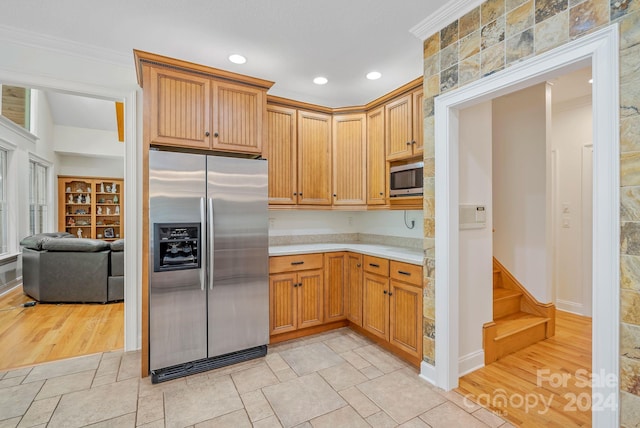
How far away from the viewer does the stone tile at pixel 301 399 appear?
1988 millimetres

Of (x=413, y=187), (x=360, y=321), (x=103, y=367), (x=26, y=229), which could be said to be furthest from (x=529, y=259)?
(x=26, y=229)

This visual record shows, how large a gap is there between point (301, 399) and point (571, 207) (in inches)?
155

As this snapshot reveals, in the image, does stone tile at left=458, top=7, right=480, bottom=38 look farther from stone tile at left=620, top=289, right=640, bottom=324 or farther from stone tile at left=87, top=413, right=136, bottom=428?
stone tile at left=87, top=413, right=136, bottom=428

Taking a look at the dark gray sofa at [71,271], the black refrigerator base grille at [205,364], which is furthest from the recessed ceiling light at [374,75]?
the dark gray sofa at [71,271]

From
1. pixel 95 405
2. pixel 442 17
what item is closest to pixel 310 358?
pixel 95 405

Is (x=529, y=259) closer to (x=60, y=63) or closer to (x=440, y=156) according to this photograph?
(x=440, y=156)

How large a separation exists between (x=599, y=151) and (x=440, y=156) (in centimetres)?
94

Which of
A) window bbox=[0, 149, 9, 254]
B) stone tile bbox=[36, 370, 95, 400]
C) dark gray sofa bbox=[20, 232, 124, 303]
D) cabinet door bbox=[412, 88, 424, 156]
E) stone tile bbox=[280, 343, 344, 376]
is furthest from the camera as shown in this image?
window bbox=[0, 149, 9, 254]

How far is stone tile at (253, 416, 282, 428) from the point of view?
1.88 metres

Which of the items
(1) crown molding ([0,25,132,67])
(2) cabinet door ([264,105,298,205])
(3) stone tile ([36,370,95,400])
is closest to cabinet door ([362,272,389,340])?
(2) cabinet door ([264,105,298,205])

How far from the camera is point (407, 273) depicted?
8.57 feet

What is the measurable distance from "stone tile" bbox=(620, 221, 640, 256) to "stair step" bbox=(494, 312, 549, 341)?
5.26 ft

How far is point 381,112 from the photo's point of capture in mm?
3268

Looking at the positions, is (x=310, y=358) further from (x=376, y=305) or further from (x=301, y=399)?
(x=376, y=305)
